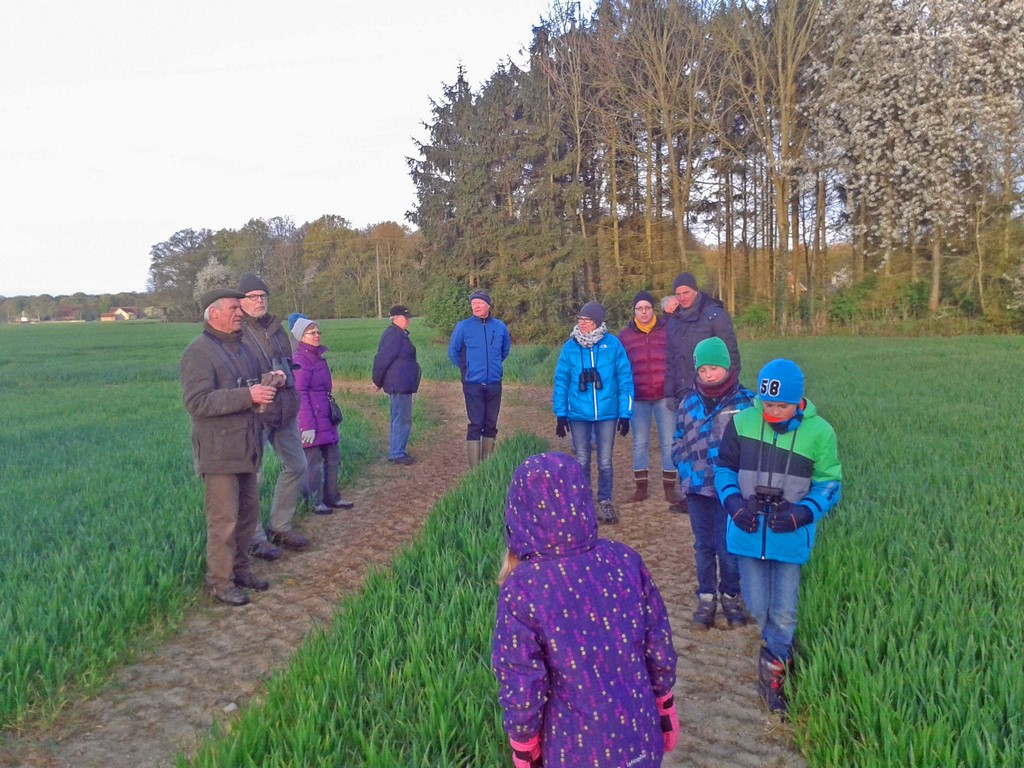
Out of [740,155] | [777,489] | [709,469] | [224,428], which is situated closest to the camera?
[777,489]

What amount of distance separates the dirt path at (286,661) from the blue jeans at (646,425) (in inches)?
16.8

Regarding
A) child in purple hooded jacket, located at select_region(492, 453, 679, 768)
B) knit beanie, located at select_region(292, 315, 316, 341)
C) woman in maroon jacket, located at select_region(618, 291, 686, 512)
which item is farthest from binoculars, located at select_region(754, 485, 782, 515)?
knit beanie, located at select_region(292, 315, 316, 341)

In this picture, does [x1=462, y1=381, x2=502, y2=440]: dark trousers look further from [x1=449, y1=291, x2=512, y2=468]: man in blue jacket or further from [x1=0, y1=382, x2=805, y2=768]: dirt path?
[x1=0, y1=382, x2=805, y2=768]: dirt path

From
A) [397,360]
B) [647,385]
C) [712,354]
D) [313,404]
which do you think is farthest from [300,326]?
[712,354]

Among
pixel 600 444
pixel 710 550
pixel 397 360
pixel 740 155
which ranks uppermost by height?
pixel 740 155

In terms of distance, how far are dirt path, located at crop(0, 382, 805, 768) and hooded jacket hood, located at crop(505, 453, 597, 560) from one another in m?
1.56

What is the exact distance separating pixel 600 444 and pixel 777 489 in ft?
10.5

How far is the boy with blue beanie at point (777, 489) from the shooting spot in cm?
327

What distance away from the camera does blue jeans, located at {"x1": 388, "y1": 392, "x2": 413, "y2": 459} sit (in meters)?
9.55

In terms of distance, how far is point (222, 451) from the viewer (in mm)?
4965

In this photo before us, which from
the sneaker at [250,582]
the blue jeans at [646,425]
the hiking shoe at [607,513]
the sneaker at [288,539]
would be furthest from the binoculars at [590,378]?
the sneaker at [250,582]

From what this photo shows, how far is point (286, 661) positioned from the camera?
4184 mm

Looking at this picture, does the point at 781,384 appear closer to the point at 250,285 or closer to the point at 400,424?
the point at 250,285

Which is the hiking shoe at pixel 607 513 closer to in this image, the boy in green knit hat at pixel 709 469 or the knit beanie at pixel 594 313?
the knit beanie at pixel 594 313
